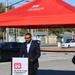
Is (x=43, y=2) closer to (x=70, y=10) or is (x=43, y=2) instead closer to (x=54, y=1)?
(x=54, y=1)

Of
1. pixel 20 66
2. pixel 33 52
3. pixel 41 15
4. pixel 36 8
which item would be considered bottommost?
pixel 20 66

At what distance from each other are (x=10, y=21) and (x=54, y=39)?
98140 mm

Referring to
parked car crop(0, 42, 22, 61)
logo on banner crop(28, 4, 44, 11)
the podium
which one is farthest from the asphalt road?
the podium

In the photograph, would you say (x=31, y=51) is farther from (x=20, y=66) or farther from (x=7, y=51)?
(x=7, y=51)

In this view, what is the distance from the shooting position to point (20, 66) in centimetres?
988

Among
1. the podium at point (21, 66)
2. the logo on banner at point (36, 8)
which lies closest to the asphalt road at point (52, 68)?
the logo on banner at point (36, 8)

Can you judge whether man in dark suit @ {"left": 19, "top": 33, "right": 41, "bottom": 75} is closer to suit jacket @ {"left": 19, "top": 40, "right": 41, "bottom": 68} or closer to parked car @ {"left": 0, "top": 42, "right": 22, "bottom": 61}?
suit jacket @ {"left": 19, "top": 40, "right": 41, "bottom": 68}

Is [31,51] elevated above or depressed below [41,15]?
below

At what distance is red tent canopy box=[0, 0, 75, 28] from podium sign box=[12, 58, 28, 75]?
103cm

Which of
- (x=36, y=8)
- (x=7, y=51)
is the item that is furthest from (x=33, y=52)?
(x=7, y=51)

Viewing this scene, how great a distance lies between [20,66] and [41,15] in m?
1.58

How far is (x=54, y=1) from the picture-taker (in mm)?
10891

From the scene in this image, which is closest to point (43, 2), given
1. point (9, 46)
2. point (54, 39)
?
point (9, 46)

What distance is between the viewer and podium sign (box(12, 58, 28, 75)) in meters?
9.85
